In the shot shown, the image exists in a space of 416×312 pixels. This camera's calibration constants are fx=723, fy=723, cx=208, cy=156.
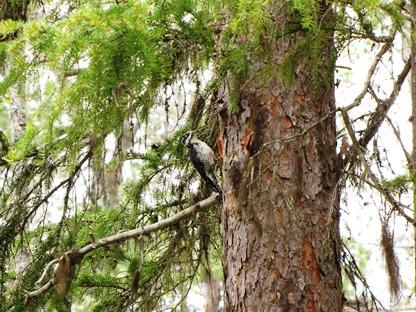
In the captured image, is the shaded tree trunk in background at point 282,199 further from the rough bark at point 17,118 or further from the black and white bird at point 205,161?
the rough bark at point 17,118

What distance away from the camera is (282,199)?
3.54 m

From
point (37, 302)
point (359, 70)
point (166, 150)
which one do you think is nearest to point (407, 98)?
point (359, 70)

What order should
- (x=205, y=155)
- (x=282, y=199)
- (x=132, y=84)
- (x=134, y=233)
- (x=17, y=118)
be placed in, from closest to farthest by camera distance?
(x=132, y=84) < (x=282, y=199) < (x=205, y=155) < (x=134, y=233) < (x=17, y=118)

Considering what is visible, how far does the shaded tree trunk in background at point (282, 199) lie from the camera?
Result: 3.45 metres

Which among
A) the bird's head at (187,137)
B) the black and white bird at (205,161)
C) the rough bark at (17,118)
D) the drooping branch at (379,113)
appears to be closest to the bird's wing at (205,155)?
the black and white bird at (205,161)

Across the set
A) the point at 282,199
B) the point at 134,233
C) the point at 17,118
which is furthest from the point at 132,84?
the point at 17,118

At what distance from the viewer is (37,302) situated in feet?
14.5

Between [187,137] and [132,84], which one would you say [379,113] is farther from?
[132,84]

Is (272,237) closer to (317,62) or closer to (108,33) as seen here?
(317,62)

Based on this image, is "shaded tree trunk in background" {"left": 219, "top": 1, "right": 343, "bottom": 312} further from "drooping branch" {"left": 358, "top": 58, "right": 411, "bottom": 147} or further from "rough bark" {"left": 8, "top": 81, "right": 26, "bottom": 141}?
"rough bark" {"left": 8, "top": 81, "right": 26, "bottom": 141}

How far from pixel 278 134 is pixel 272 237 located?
20.5 inches

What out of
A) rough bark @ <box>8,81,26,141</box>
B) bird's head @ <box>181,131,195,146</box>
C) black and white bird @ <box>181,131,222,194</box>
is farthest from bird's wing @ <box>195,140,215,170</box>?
rough bark @ <box>8,81,26,141</box>

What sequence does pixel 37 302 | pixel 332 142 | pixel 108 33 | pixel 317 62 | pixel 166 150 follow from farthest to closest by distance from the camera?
1. pixel 166 150
2. pixel 37 302
3. pixel 332 142
4. pixel 317 62
5. pixel 108 33

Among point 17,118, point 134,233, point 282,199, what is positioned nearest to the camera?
point 282,199
